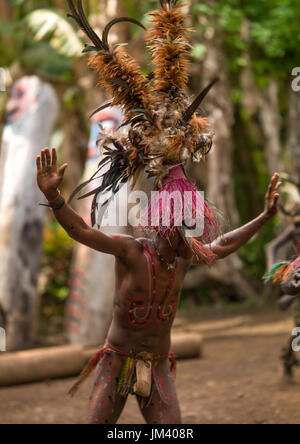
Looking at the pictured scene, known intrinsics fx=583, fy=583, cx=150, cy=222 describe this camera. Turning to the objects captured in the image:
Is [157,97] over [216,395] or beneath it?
over

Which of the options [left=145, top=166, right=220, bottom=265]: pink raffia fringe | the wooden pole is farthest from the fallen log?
[left=145, top=166, right=220, bottom=265]: pink raffia fringe

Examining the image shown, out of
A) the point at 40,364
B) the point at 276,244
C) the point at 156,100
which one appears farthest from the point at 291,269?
the point at 40,364

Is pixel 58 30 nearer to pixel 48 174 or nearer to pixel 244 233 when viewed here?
pixel 244 233

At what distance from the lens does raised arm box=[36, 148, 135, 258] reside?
109 inches

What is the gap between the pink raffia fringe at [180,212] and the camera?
2.99 metres

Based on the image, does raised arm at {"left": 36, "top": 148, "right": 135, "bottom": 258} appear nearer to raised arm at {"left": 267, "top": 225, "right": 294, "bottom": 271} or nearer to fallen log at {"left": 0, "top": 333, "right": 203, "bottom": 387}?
raised arm at {"left": 267, "top": 225, "right": 294, "bottom": 271}

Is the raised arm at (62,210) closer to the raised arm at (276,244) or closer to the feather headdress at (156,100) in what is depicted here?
the feather headdress at (156,100)

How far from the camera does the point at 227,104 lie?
11414 mm

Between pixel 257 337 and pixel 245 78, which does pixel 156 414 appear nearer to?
pixel 257 337

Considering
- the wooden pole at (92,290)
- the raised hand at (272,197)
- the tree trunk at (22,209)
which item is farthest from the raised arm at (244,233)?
the tree trunk at (22,209)

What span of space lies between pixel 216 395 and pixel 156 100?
354 centimetres

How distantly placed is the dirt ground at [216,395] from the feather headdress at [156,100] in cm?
260

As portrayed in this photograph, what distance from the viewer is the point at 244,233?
11.2ft
